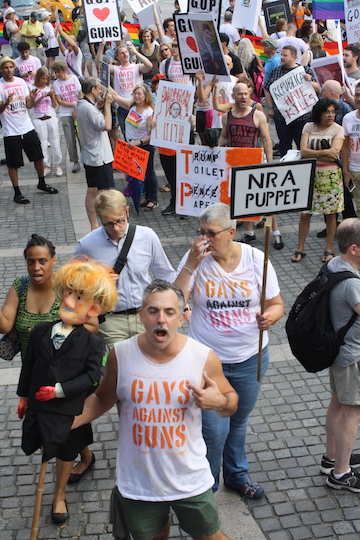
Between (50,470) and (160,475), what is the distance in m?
1.87

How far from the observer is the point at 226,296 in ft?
13.1

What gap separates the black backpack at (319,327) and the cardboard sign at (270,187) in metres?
0.51

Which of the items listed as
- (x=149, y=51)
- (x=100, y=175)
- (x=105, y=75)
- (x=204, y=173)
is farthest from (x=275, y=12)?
(x=204, y=173)

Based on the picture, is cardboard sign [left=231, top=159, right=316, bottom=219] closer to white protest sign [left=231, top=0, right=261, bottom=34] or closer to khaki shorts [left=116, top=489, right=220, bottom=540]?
khaki shorts [left=116, top=489, right=220, bottom=540]

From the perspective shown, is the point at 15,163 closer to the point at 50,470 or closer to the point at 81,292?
the point at 50,470

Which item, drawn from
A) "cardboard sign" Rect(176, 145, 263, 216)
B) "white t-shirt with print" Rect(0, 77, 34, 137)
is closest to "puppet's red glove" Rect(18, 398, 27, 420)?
"cardboard sign" Rect(176, 145, 263, 216)

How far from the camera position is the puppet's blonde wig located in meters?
3.39

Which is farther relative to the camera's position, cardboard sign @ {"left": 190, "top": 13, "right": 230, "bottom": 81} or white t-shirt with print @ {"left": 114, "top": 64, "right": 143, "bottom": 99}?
white t-shirt with print @ {"left": 114, "top": 64, "right": 143, "bottom": 99}

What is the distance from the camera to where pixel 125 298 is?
4.61m

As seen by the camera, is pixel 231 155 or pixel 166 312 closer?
pixel 166 312

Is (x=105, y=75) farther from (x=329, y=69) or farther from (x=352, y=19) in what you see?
(x=352, y=19)

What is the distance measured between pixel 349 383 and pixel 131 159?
5513mm

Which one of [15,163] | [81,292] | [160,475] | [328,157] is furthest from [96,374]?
[15,163]

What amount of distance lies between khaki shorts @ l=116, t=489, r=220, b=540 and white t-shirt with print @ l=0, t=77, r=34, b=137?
8.35 metres
